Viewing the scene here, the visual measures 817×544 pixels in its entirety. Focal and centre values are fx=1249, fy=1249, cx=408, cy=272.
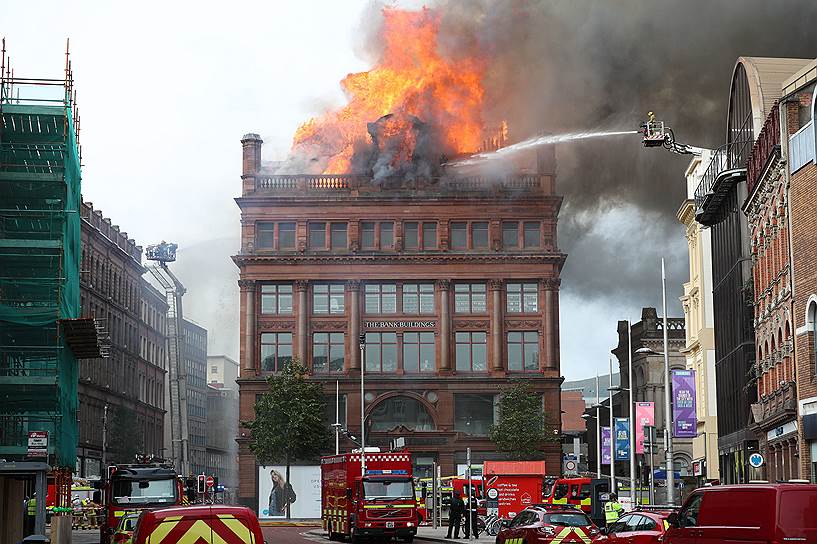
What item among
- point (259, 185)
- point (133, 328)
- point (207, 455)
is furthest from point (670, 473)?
point (207, 455)

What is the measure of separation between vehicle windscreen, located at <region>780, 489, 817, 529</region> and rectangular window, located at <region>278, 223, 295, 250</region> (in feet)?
255

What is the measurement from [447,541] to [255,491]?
4333 cm

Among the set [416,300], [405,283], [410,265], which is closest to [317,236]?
[410,265]

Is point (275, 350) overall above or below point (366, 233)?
below

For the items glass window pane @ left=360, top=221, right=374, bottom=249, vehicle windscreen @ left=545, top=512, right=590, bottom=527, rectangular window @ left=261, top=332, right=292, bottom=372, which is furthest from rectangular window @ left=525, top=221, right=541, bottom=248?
vehicle windscreen @ left=545, top=512, right=590, bottom=527

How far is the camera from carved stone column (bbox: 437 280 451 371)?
96625mm

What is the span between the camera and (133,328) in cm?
11644

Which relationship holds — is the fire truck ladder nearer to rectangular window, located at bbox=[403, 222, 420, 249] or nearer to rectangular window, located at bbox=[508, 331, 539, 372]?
rectangular window, located at bbox=[403, 222, 420, 249]

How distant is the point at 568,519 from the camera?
34625mm

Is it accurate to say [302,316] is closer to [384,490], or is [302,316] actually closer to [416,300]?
[416,300]

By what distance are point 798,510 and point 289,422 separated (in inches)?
2688

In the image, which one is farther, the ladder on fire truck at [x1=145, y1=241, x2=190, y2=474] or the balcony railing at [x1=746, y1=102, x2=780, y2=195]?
the ladder on fire truck at [x1=145, y1=241, x2=190, y2=474]

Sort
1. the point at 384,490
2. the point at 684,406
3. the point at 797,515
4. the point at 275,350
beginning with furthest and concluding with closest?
the point at 275,350, the point at 684,406, the point at 384,490, the point at 797,515

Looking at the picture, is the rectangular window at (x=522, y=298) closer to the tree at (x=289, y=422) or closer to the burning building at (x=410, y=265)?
the burning building at (x=410, y=265)
